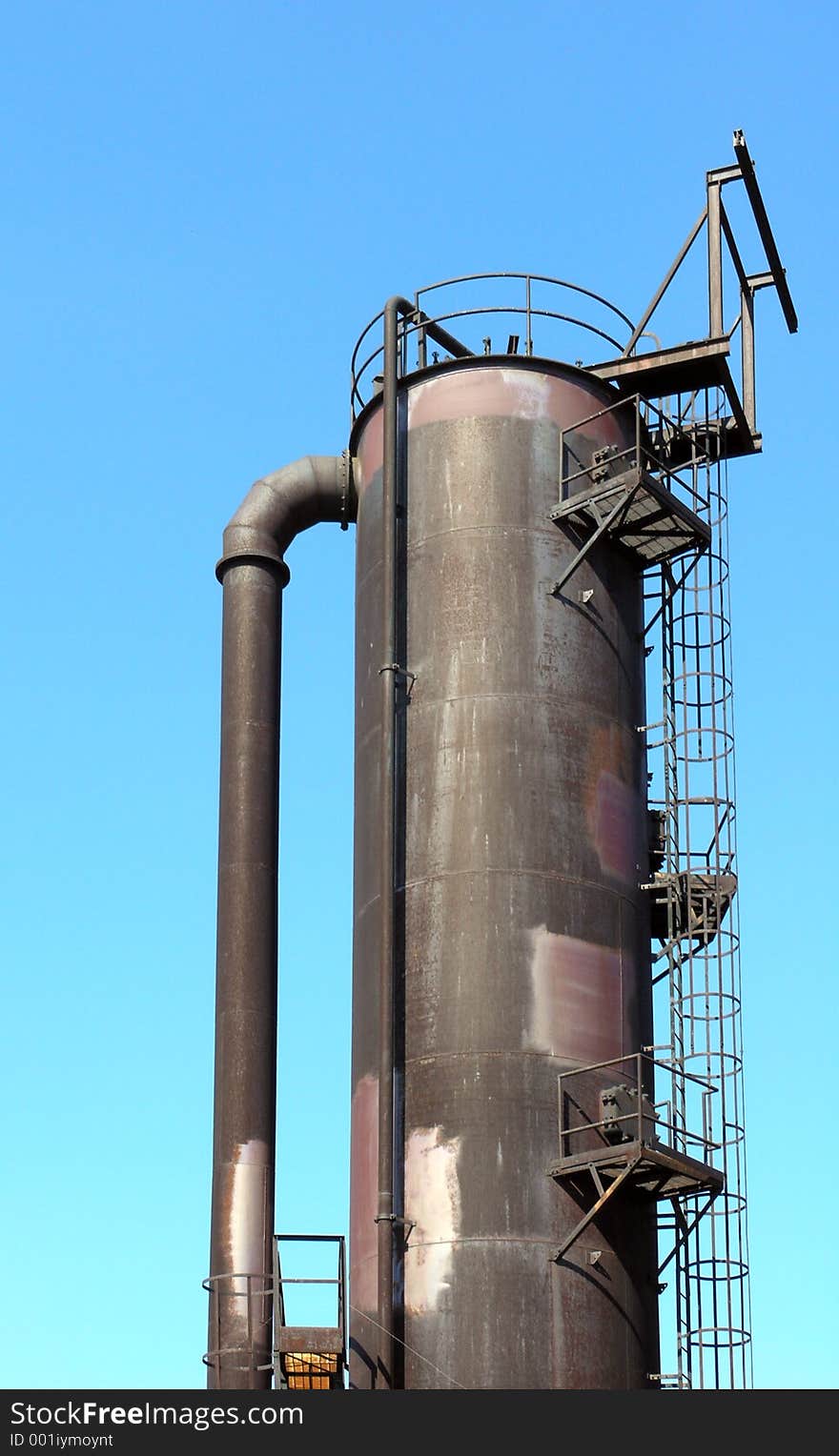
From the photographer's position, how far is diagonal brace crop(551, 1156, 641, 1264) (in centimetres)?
2927

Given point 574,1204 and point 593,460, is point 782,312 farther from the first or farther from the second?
point 574,1204

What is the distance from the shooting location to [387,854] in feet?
103

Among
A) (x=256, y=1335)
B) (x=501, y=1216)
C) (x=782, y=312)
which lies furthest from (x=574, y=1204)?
(x=782, y=312)

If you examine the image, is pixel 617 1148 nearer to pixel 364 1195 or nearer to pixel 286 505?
pixel 364 1195

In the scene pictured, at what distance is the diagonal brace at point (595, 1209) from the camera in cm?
2927

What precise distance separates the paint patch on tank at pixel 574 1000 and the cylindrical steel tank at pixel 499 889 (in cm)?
3

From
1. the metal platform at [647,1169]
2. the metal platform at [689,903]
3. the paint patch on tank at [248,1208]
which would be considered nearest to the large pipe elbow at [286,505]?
the metal platform at [689,903]

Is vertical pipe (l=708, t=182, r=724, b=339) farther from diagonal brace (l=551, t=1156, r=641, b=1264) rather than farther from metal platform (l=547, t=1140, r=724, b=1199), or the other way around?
diagonal brace (l=551, t=1156, r=641, b=1264)

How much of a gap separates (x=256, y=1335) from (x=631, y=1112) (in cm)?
577

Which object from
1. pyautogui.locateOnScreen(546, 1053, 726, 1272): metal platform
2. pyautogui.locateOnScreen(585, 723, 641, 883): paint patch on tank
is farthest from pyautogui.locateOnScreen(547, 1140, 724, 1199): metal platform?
pyautogui.locateOnScreen(585, 723, 641, 883): paint patch on tank

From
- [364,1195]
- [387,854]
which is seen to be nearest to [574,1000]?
[387,854]

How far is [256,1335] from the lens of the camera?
31.3 metres

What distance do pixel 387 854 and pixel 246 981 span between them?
3.22m

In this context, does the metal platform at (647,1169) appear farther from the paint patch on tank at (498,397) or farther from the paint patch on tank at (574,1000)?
the paint patch on tank at (498,397)
